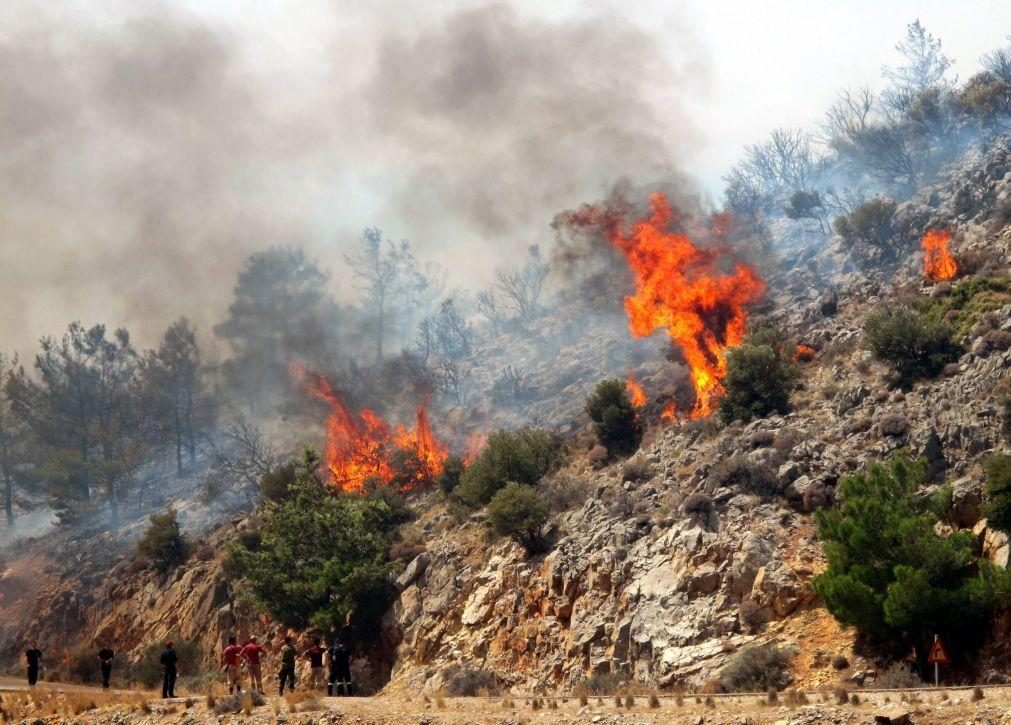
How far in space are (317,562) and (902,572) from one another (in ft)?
79.4

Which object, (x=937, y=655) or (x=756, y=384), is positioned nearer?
(x=937, y=655)

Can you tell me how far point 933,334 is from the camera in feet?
120

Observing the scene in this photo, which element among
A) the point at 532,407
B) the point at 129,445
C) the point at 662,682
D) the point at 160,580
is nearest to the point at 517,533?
the point at 662,682

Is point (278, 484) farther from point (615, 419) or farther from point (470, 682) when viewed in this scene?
point (470, 682)

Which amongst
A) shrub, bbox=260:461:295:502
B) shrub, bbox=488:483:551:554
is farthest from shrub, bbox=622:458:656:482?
shrub, bbox=260:461:295:502

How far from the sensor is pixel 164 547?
51.8m

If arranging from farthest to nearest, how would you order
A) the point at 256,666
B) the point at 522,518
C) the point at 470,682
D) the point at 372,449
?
the point at 372,449, the point at 522,518, the point at 470,682, the point at 256,666

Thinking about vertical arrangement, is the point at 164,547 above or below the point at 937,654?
above

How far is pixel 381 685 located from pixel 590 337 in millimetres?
44653

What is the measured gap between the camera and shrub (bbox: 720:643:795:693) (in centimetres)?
2277

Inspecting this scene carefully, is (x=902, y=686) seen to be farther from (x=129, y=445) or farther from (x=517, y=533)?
(x=129, y=445)

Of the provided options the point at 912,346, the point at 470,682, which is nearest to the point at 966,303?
the point at 912,346

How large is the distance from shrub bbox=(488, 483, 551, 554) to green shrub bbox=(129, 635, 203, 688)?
16.8 metres

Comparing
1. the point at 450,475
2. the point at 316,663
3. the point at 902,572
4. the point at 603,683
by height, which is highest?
the point at 450,475
